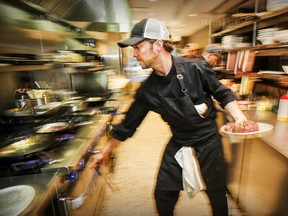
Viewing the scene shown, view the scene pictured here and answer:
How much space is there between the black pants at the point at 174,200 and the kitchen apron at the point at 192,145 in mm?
50

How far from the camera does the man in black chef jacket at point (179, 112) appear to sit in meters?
1.33

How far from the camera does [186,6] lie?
5.21 metres

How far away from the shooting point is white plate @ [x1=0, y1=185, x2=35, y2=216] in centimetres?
86

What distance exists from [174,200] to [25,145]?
1.16 meters

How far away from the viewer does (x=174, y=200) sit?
1.55m

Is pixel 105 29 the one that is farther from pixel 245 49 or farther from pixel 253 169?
pixel 253 169

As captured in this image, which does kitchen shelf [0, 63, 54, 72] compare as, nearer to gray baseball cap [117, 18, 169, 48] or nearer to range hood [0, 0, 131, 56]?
range hood [0, 0, 131, 56]

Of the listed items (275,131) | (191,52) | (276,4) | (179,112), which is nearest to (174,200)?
(179,112)

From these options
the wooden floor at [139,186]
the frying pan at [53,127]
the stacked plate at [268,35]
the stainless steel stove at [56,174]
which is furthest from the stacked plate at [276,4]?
the frying pan at [53,127]

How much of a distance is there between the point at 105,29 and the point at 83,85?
47.1 inches

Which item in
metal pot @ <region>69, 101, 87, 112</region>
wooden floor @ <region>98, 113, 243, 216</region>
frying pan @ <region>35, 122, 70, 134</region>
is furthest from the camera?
metal pot @ <region>69, 101, 87, 112</region>

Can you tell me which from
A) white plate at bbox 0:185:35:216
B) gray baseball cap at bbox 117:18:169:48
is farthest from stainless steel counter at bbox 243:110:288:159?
white plate at bbox 0:185:35:216

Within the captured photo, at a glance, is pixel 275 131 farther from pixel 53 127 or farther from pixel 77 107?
pixel 77 107

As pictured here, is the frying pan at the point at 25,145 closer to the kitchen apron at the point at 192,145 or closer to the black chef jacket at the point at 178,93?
the black chef jacket at the point at 178,93
